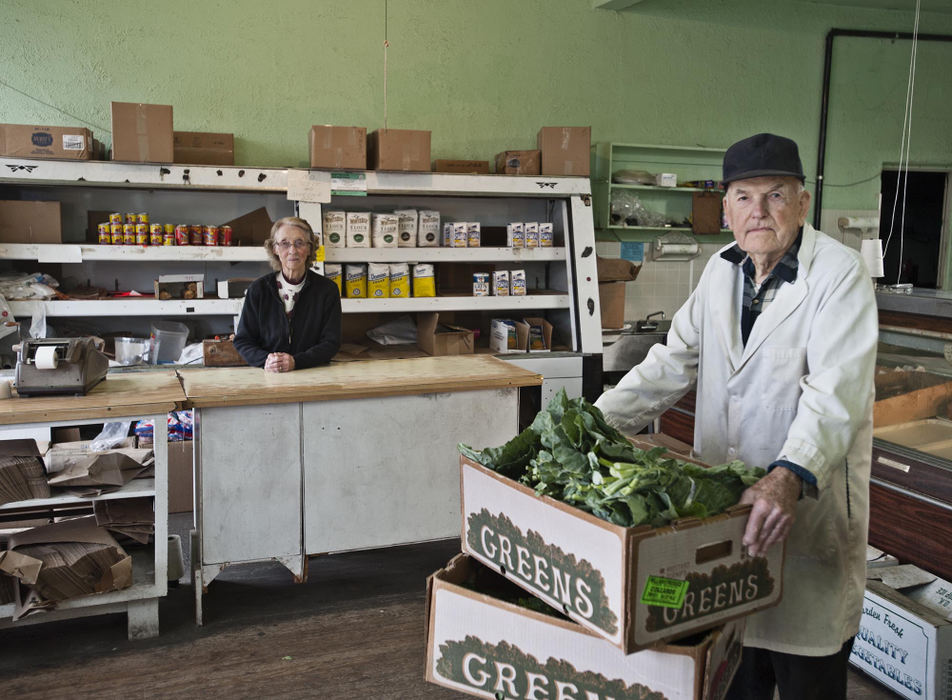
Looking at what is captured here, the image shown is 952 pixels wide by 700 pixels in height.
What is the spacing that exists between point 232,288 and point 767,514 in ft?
13.1

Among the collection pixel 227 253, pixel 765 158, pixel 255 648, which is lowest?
pixel 255 648

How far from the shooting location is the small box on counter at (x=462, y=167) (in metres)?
5.33

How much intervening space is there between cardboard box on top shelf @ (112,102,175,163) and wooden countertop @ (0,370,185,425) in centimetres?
170

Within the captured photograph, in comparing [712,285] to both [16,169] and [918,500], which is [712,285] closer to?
[918,500]

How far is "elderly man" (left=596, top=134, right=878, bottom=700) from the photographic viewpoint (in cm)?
155

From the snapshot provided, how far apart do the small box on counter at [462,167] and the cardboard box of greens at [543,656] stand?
158 inches

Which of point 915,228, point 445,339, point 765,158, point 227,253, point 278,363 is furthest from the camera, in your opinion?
point 915,228

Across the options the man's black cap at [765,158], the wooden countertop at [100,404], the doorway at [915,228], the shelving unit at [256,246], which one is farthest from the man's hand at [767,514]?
the doorway at [915,228]

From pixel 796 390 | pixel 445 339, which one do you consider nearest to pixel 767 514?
pixel 796 390

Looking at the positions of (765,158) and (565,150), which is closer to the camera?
(765,158)

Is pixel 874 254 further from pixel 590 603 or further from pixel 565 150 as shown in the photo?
pixel 590 603

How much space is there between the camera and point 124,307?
451 cm

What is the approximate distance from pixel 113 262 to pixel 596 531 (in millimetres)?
4544

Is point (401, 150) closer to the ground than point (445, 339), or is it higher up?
higher up
